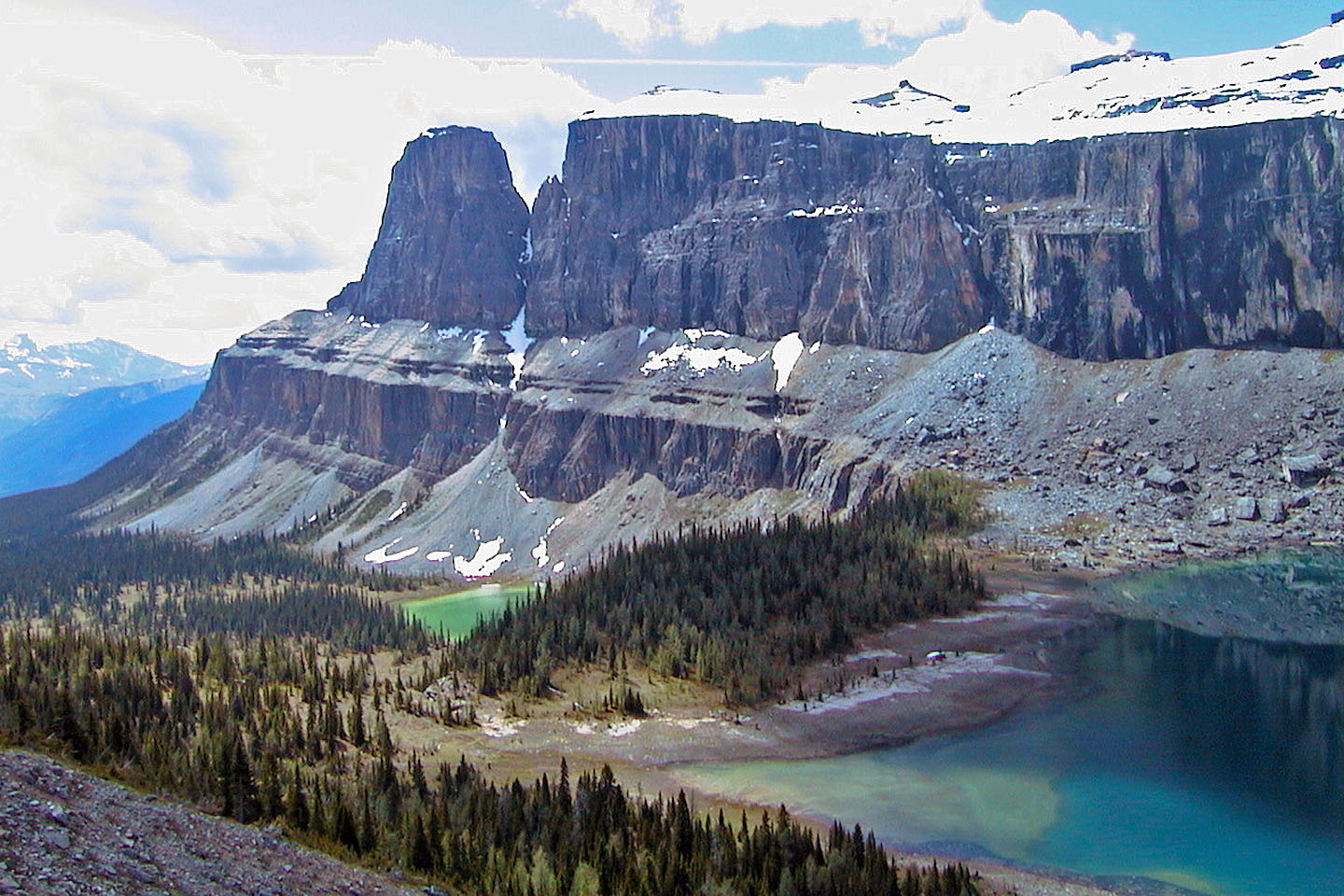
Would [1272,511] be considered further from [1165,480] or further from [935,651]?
[935,651]

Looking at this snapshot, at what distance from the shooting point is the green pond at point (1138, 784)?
69000 mm

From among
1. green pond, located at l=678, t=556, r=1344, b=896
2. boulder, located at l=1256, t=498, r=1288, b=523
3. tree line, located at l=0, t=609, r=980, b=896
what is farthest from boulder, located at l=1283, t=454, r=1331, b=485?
tree line, located at l=0, t=609, r=980, b=896

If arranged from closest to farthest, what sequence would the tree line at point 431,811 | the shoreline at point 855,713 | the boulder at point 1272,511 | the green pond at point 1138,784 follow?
the tree line at point 431,811, the green pond at point 1138,784, the shoreline at point 855,713, the boulder at point 1272,511

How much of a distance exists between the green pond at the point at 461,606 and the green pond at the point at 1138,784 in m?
87.0

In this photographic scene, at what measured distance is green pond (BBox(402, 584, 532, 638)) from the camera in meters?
168

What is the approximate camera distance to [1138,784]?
8075 centimetres

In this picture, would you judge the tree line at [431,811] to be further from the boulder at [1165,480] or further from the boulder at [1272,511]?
the boulder at [1165,480]

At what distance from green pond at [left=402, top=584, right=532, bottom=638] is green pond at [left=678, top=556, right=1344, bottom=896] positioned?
8698cm

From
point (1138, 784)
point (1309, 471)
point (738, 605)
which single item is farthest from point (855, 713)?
point (1309, 471)

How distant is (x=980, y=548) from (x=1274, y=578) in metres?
31.9

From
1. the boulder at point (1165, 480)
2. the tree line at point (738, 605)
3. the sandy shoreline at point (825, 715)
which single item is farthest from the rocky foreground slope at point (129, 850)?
the boulder at point (1165, 480)

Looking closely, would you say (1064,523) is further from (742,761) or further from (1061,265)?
(742,761)

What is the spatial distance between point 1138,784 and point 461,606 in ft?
397

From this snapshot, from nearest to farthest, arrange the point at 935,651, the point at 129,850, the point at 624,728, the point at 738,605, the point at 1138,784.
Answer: the point at 129,850
the point at 1138,784
the point at 624,728
the point at 935,651
the point at 738,605
